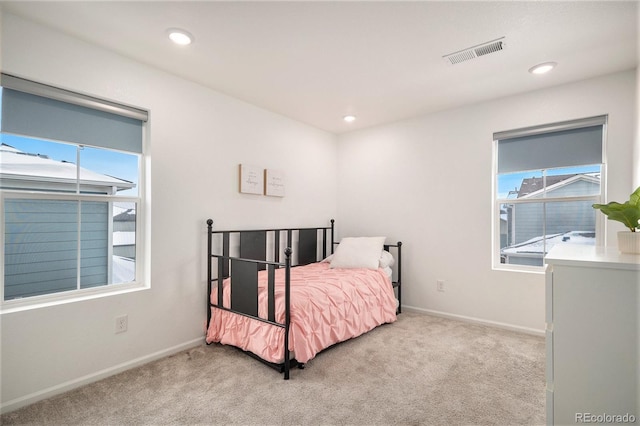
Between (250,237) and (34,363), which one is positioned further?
(250,237)

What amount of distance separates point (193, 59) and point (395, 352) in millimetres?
2775

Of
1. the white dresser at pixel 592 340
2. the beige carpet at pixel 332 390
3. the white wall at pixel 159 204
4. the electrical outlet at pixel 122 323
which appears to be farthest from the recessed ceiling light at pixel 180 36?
the white dresser at pixel 592 340

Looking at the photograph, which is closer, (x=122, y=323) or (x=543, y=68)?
(x=122, y=323)

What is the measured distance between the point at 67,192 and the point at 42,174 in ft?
0.57

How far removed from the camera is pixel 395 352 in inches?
103

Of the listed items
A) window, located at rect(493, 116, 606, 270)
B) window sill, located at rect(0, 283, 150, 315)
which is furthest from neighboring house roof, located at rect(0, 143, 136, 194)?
window, located at rect(493, 116, 606, 270)

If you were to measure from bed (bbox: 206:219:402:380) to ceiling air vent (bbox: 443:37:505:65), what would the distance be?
1.85 metres

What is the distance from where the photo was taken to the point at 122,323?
2332 mm

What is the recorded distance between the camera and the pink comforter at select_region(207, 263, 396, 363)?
232 centimetres

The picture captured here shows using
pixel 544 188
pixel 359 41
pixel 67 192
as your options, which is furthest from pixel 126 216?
pixel 544 188

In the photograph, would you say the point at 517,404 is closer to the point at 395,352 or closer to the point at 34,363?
the point at 395,352

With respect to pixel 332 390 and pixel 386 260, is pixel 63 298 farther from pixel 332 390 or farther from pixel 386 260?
pixel 386 260

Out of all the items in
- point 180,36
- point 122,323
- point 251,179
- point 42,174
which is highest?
point 180,36

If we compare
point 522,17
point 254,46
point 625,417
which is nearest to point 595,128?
point 522,17
